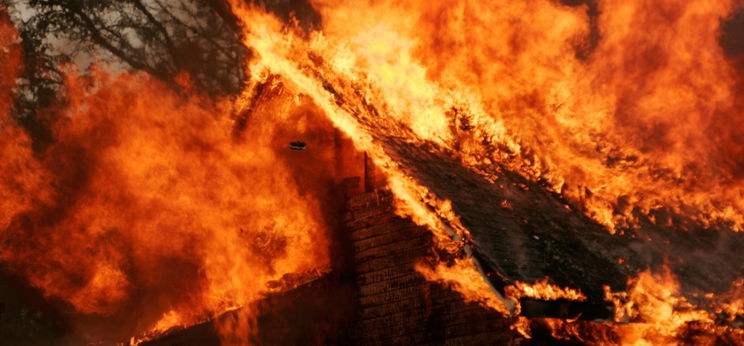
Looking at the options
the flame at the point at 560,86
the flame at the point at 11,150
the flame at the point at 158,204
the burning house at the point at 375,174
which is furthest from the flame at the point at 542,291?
the flame at the point at 11,150

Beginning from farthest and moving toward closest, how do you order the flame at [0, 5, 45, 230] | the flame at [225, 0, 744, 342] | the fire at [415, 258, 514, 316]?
the flame at [0, 5, 45, 230] < the flame at [225, 0, 744, 342] < the fire at [415, 258, 514, 316]

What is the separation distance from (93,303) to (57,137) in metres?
4.23

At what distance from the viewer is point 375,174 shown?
6273 millimetres

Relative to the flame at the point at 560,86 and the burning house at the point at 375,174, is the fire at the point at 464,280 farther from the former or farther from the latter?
the flame at the point at 560,86

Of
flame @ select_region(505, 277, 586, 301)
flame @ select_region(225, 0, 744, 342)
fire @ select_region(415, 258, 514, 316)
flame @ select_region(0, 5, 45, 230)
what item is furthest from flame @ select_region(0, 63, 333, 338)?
flame @ select_region(505, 277, 586, 301)

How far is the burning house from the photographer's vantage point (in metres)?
5.13

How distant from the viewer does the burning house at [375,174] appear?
16.8 feet

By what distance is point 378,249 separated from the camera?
5.95 meters

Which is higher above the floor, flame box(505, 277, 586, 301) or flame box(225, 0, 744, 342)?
flame box(225, 0, 744, 342)

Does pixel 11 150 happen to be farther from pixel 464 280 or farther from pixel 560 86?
pixel 560 86

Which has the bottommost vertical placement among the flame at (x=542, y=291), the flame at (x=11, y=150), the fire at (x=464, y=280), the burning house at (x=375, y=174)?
the flame at (x=542, y=291)

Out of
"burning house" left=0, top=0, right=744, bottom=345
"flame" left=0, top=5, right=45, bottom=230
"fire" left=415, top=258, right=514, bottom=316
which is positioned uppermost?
"flame" left=0, top=5, right=45, bottom=230

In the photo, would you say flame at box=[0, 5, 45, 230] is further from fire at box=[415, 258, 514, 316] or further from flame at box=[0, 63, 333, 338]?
fire at box=[415, 258, 514, 316]

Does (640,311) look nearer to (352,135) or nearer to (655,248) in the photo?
(655,248)
